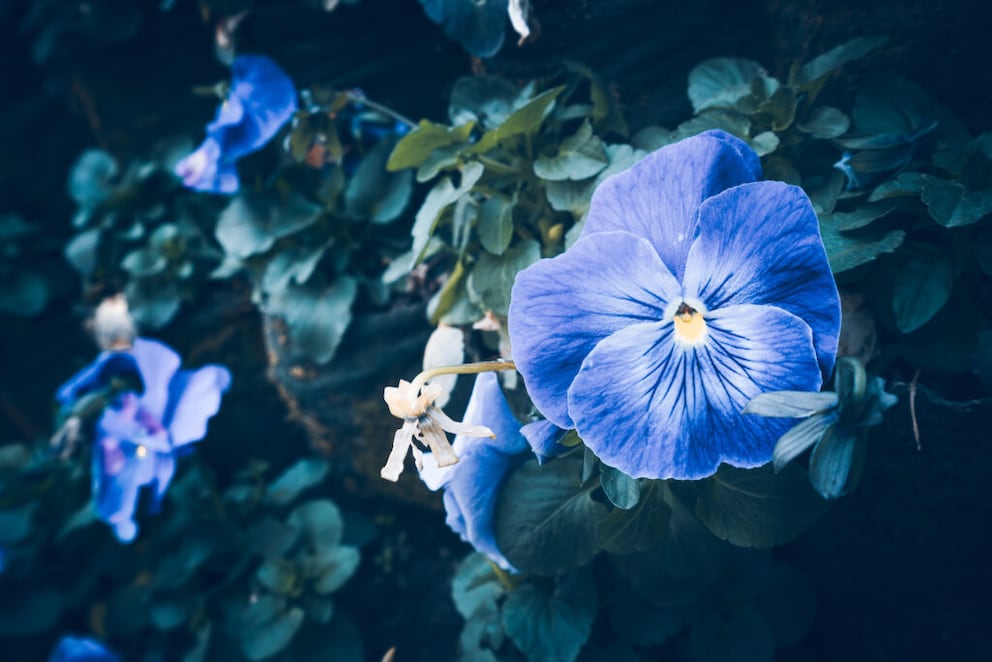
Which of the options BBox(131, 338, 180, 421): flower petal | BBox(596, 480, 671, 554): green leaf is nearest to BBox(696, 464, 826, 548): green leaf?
BBox(596, 480, 671, 554): green leaf

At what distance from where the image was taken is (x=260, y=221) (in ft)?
4.82

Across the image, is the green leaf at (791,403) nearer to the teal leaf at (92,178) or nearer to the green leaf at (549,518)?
the green leaf at (549,518)

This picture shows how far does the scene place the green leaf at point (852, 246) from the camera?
826 mm

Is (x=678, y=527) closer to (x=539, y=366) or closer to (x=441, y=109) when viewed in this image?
(x=539, y=366)

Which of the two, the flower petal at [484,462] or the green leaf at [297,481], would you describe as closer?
the flower petal at [484,462]

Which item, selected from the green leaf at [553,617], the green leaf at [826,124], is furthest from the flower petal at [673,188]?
the green leaf at [553,617]

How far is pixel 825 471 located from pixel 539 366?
0.29 m

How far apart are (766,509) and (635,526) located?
149 millimetres

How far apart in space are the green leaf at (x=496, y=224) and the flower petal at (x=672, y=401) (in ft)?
1.19

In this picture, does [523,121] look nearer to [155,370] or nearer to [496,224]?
[496,224]

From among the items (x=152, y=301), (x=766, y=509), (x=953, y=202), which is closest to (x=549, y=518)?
(x=766, y=509)

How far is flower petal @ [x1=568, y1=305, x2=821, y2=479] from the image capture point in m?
0.69

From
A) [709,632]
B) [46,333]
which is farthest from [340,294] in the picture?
[46,333]

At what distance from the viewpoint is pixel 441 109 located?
148 centimetres
